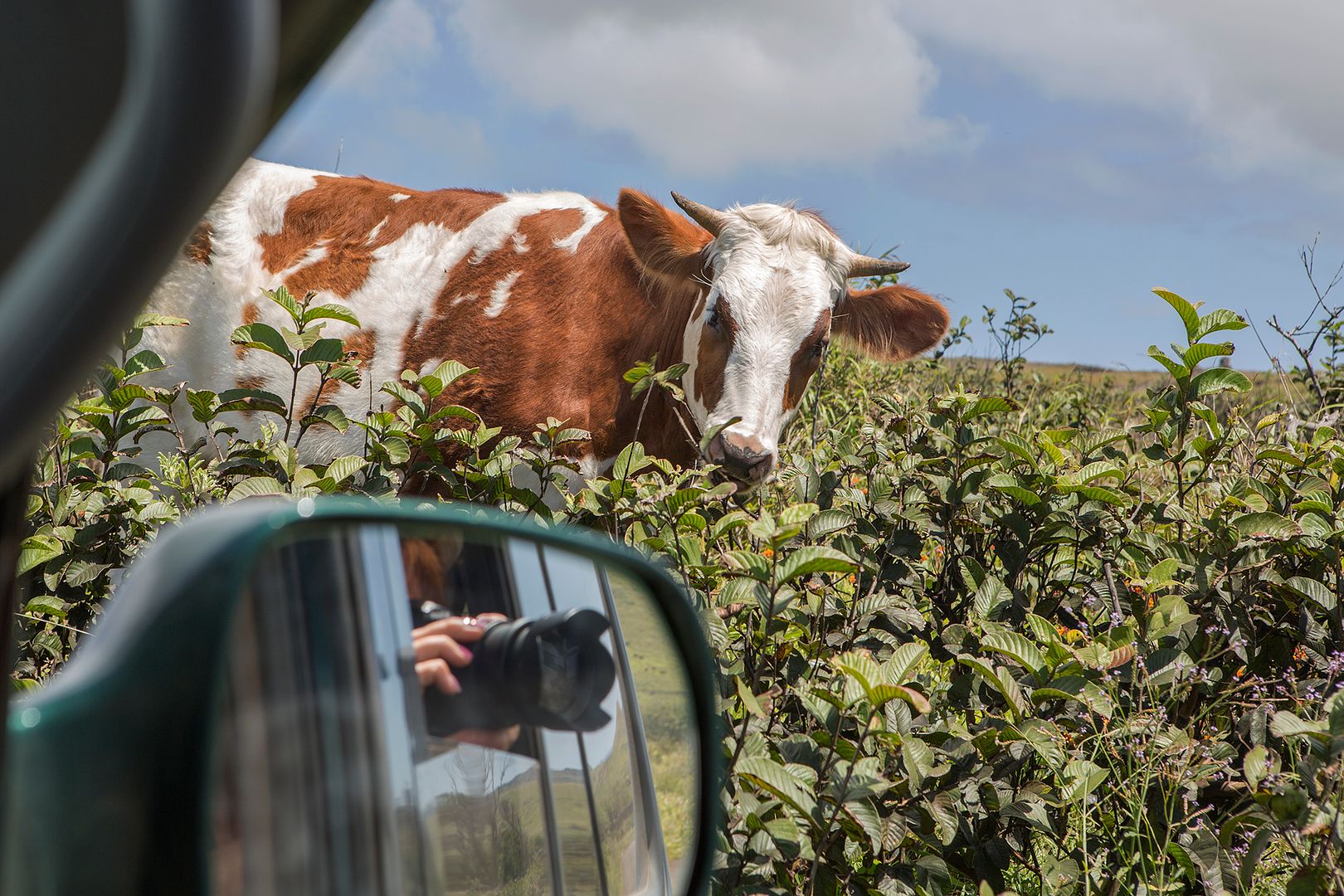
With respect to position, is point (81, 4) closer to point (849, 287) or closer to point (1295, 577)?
point (1295, 577)

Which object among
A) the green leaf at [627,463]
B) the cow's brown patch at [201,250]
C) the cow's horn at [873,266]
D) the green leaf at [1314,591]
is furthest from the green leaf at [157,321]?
the cow's horn at [873,266]

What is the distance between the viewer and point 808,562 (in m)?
1.66

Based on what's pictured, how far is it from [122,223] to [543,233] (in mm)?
4237

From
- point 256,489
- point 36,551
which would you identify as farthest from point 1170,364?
point 36,551

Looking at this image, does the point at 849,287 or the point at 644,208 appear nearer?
the point at 644,208

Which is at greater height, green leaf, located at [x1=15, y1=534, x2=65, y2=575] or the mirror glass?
green leaf, located at [x1=15, y1=534, x2=65, y2=575]

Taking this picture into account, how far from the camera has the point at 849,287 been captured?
5.16 m

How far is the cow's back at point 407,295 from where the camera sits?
4.34 meters

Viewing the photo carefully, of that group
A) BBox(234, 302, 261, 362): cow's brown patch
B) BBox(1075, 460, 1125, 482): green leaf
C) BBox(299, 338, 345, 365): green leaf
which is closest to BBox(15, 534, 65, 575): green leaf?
BBox(299, 338, 345, 365): green leaf

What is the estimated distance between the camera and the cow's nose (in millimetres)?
3775

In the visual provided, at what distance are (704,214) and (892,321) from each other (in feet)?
4.12

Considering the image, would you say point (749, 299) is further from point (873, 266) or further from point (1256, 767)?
point (1256, 767)

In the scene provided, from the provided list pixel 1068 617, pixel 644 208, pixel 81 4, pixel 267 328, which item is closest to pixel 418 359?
pixel 644 208

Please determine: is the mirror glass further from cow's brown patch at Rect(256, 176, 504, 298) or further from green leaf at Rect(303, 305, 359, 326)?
cow's brown patch at Rect(256, 176, 504, 298)
